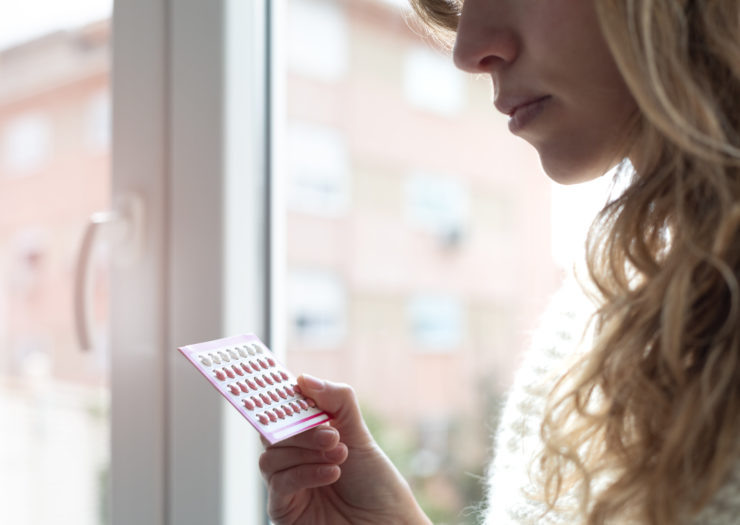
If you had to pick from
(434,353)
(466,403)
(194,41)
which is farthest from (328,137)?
(194,41)

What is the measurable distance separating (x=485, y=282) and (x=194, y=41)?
347 inches

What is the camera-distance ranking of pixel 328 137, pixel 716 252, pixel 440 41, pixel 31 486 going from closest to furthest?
pixel 716 252
pixel 440 41
pixel 31 486
pixel 328 137

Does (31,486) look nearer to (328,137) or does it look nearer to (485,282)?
(328,137)

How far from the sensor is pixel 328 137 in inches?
304

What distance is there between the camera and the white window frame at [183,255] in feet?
2.45

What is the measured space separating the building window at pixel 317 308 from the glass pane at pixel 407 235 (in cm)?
1

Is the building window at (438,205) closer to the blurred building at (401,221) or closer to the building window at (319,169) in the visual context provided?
the blurred building at (401,221)

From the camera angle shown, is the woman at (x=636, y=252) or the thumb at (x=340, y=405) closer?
the woman at (x=636, y=252)

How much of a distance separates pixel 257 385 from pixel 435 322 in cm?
827

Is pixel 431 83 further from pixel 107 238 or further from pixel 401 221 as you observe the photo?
pixel 107 238

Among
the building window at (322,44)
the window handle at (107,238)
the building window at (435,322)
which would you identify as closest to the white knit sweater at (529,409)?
the window handle at (107,238)

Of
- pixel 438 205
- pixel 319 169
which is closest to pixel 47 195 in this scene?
pixel 319 169

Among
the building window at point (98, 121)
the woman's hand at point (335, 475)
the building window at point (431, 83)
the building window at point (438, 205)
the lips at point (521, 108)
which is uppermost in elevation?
the building window at point (431, 83)

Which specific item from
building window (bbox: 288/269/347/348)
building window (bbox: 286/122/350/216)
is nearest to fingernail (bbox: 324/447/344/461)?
building window (bbox: 286/122/350/216)
